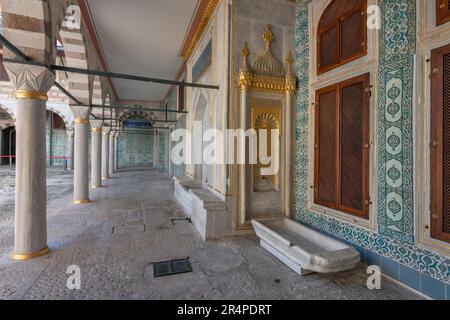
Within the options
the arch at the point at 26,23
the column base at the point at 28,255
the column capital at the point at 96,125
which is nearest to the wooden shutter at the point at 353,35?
the arch at the point at 26,23

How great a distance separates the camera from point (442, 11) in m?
2.25

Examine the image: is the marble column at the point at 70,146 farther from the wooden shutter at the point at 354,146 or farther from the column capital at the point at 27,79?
the wooden shutter at the point at 354,146

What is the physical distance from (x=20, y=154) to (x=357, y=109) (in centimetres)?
456

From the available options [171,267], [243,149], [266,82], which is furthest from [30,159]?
[266,82]

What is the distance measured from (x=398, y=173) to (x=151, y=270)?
312 cm

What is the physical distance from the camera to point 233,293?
7.85 feet

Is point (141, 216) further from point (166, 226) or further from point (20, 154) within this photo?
point (20, 154)

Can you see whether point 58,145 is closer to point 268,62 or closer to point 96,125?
point 96,125

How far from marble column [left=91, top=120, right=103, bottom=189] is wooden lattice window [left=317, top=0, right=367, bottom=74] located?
304 inches

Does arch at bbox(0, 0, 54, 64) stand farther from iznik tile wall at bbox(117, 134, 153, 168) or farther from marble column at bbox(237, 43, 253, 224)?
iznik tile wall at bbox(117, 134, 153, 168)

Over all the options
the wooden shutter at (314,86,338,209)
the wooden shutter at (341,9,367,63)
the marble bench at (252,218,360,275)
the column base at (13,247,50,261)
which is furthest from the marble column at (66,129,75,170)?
the wooden shutter at (341,9,367,63)

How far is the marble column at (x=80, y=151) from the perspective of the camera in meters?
6.07

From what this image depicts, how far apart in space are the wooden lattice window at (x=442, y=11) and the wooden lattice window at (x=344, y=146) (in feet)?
2.68

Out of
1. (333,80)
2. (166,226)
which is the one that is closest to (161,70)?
(166,226)
